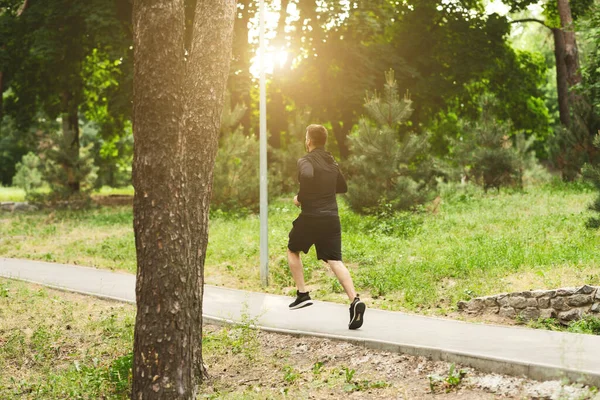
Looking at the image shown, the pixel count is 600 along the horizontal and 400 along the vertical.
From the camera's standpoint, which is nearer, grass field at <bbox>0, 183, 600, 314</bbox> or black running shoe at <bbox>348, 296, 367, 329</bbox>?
black running shoe at <bbox>348, 296, 367, 329</bbox>

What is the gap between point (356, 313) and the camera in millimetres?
7566

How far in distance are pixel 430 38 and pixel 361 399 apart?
24.4m

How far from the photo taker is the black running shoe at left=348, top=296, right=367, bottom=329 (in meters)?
7.53

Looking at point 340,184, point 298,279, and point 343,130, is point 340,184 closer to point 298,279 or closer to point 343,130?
point 298,279

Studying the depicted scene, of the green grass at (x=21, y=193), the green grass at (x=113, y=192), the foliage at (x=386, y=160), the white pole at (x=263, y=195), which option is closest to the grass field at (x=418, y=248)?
the white pole at (x=263, y=195)

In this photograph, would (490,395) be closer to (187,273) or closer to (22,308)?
(187,273)

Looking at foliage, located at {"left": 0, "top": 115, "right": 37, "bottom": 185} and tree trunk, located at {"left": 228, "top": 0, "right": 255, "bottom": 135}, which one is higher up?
tree trunk, located at {"left": 228, "top": 0, "right": 255, "bottom": 135}

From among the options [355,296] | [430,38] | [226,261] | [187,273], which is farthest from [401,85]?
[187,273]

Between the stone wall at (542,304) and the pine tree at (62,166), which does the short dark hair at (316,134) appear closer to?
the stone wall at (542,304)

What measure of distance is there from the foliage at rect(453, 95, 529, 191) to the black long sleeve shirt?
14461 mm

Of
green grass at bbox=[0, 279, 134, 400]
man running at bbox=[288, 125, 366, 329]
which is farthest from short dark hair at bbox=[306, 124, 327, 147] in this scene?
green grass at bbox=[0, 279, 134, 400]

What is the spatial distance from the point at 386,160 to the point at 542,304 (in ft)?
24.7

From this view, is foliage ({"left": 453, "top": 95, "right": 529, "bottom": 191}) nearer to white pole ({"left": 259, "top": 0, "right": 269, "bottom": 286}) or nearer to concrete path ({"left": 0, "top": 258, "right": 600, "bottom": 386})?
white pole ({"left": 259, "top": 0, "right": 269, "bottom": 286})

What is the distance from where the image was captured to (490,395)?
5496mm
